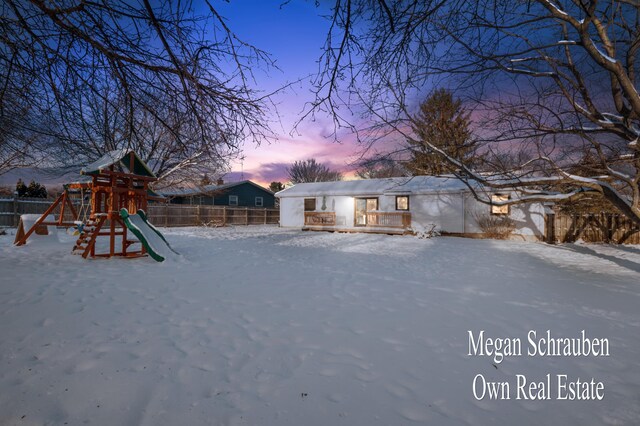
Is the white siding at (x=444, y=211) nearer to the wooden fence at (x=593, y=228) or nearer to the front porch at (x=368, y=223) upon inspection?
the front porch at (x=368, y=223)

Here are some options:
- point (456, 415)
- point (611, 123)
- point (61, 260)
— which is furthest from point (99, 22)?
point (61, 260)

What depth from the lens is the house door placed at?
68.5 feet

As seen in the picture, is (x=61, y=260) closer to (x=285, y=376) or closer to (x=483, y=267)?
(x=285, y=376)

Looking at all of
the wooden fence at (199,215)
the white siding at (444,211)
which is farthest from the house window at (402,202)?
the wooden fence at (199,215)

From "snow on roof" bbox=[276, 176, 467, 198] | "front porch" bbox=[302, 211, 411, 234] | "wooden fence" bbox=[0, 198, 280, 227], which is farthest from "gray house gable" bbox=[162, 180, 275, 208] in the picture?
"front porch" bbox=[302, 211, 411, 234]

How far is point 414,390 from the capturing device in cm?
234

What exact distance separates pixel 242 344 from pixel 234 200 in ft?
101

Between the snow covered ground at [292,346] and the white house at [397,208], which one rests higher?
the white house at [397,208]

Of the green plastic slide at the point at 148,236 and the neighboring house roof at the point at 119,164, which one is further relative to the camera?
the neighboring house roof at the point at 119,164

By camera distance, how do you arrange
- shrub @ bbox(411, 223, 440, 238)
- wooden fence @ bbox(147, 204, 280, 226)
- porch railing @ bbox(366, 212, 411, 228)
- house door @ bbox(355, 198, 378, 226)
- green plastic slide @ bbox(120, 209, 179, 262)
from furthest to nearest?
wooden fence @ bbox(147, 204, 280, 226)
house door @ bbox(355, 198, 378, 226)
porch railing @ bbox(366, 212, 411, 228)
shrub @ bbox(411, 223, 440, 238)
green plastic slide @ bbox(120, 209, 179, 262)

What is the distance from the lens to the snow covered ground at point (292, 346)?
208cm

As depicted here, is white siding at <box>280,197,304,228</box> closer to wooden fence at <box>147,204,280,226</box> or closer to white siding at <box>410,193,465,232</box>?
wooden fence at <box>147,204,280,226</box>

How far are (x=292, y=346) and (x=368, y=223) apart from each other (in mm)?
17824

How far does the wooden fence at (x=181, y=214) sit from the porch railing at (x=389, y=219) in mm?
12873
